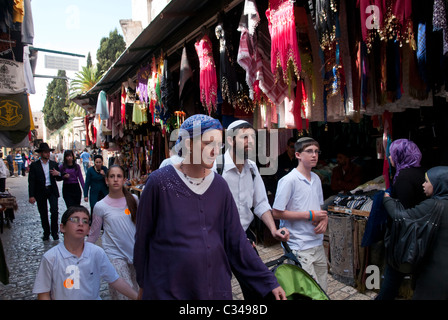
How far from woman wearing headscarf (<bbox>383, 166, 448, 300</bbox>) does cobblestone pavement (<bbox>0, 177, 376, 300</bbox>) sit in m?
1.42

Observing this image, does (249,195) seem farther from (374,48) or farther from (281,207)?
(374,48)

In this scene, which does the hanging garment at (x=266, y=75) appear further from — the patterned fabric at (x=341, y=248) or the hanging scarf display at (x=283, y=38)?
the patterned fabric at (x=341, y=248)

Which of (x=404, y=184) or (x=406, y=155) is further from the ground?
(x=406, y=155)

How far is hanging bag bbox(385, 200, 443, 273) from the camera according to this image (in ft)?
7.86

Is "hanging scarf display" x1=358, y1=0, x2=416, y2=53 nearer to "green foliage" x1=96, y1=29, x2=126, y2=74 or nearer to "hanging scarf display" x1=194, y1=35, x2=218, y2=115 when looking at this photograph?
"hanging scarf display" x1=194, y1=35, x2=218, y2=115

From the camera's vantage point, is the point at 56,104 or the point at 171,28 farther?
the point at 56,104

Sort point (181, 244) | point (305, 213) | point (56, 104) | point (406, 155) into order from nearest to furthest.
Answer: point (181, 244), point (305, 213), point (406, 155), point (56, 104)

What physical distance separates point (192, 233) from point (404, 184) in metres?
2.26

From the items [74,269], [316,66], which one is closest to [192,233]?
[74,269]

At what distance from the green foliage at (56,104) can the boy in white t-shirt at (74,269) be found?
4341cm

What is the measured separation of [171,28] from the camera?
212 inches

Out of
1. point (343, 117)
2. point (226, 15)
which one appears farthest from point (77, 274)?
point (226, 15)

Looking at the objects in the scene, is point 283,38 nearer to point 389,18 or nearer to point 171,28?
point 389,18
